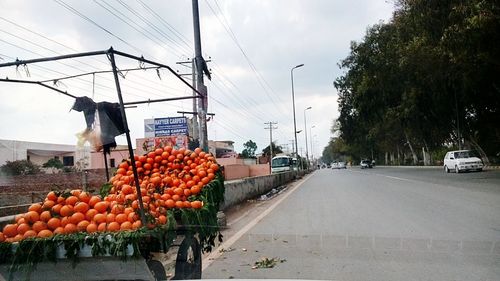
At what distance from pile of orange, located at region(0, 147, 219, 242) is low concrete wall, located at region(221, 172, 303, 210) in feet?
25.8

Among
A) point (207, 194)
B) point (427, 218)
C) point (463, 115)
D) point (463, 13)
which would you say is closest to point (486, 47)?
point (463, 13)

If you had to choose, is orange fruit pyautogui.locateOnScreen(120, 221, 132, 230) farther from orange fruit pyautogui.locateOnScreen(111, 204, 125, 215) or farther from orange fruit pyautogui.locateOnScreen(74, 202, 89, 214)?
orange fruit pyautogui.locateOnScreen(74, 202, 89, 214)

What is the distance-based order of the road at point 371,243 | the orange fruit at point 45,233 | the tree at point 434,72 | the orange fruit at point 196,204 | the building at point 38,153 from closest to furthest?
the orange fruit at point 45,233
the orange fruit at point 196,204
the road at point 371,243
the tree at point 434,72
the building at point 38,153

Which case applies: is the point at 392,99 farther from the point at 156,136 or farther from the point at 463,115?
the point at 156,136

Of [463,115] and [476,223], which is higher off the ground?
[463,115]

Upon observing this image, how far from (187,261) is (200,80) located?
8533 mm

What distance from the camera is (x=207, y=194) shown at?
6.25m

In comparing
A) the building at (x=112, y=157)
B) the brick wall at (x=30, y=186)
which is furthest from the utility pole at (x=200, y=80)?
the brick wall at (x=30, y=186)

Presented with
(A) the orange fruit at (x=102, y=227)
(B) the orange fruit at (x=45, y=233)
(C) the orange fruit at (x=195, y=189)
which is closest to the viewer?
(B) the orange fruit at (x=45, y=233)

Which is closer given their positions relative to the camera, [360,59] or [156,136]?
[156,136]

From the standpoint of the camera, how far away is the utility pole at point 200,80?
44.5ft

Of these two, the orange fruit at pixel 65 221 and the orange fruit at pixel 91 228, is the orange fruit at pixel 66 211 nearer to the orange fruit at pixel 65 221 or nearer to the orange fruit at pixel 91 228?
the orange fruit at pixel 65 221

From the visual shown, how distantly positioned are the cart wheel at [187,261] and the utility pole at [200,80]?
7200mm

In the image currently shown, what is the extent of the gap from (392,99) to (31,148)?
30.3 m
